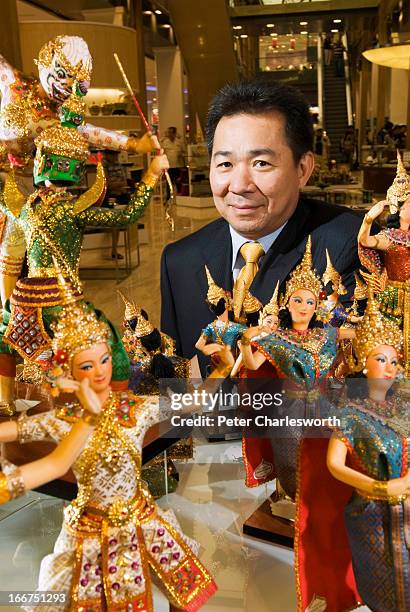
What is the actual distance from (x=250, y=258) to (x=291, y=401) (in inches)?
18.5

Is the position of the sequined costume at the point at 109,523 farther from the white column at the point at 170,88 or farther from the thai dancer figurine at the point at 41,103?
the white column at the point at 170,88

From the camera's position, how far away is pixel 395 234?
2150mm

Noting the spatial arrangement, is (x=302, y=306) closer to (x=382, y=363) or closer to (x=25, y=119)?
(x=382, y=363)

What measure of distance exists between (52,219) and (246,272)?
0.65 metres

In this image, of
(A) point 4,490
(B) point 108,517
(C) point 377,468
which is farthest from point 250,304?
(A) point 4,490

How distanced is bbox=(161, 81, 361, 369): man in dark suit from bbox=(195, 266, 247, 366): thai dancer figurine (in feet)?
0.49

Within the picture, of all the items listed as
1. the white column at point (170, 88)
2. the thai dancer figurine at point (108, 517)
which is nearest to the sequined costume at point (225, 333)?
the thai dancer figurine at point (108, 517)

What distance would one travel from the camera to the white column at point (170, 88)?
14.9 ft

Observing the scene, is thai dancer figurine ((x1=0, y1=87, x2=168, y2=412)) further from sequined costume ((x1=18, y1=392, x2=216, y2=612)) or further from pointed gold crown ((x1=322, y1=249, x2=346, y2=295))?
sequined costume ((x1=18, y1=392, x2=216, y2=612))

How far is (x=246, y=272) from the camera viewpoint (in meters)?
1.81

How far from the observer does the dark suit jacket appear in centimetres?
190

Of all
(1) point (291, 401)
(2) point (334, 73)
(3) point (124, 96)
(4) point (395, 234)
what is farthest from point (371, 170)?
(1) point (291, 401)

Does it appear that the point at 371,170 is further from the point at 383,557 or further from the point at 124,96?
the point at 383,557

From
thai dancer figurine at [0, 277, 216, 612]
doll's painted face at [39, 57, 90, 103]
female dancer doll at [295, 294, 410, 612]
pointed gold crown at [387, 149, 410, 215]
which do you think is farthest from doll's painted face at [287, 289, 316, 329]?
doll's painted face at [39, 57, 90, 103]
